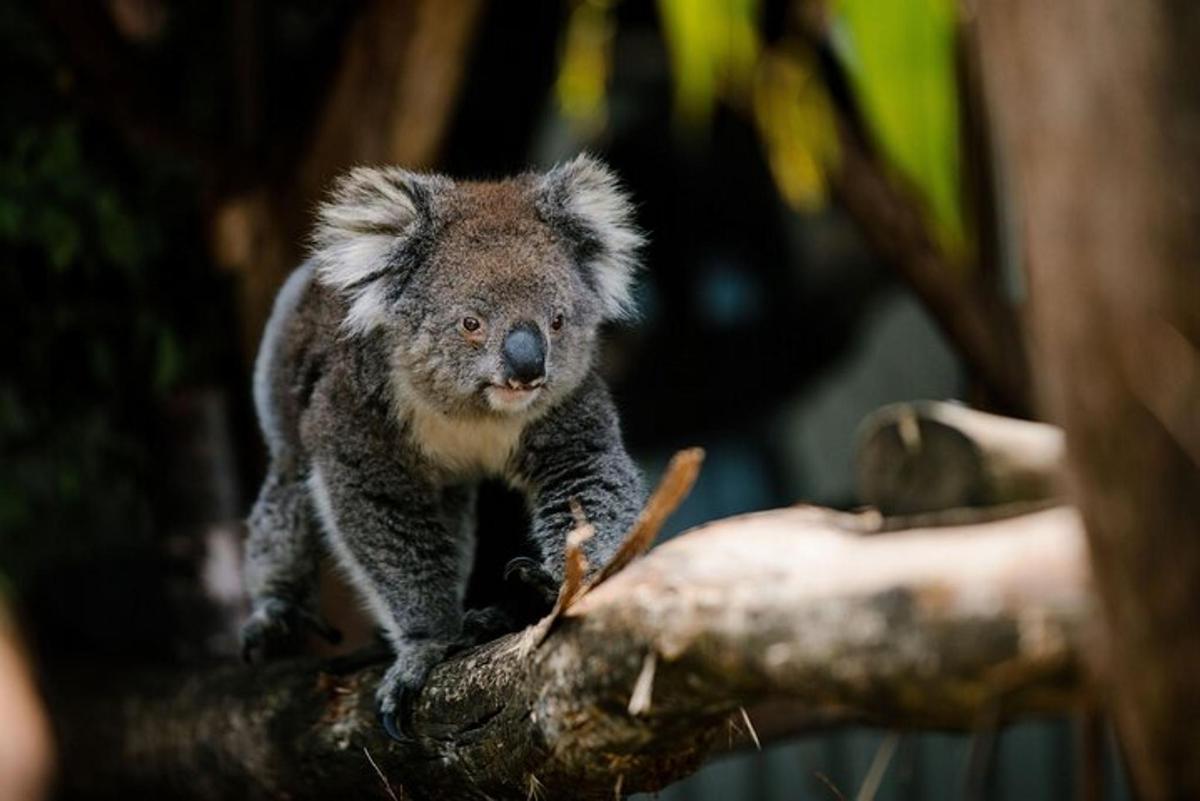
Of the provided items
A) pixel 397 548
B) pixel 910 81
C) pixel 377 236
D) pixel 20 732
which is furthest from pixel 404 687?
pixel 910 81

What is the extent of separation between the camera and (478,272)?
3.44 metres

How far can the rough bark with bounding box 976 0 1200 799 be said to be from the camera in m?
1.04

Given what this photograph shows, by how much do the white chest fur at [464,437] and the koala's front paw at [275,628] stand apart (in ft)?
2.74

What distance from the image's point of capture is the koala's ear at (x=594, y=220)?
363 cm

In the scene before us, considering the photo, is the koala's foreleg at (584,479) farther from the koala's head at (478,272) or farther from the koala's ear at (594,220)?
the koala's ear at (594,220)

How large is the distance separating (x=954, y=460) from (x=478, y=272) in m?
1.99

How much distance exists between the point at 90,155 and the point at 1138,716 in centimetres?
523

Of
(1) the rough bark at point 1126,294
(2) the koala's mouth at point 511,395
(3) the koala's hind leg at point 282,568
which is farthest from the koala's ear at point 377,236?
(1) the rough bark at point 1126,294

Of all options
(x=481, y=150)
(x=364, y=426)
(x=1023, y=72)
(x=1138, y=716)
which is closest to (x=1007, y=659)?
(x=1138, y=716)

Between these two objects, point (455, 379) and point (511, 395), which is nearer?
point (511, 395)

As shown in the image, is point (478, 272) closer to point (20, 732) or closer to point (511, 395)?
point (511, 395)

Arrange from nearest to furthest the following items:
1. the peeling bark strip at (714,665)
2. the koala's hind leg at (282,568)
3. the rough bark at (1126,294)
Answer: the rough bark at (1126,294)
the peeling bark strip at (714,665)
the koala's hind leg at (282,568)

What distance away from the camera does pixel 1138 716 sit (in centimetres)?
114

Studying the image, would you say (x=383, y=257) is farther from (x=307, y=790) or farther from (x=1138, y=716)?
(x=1138, y=716)
